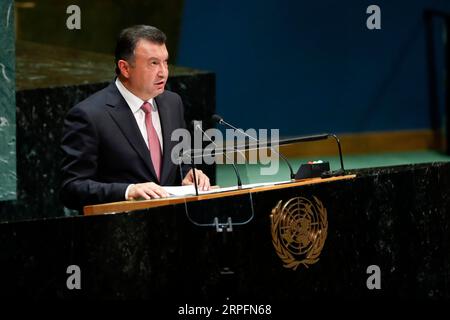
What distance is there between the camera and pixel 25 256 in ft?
10.5

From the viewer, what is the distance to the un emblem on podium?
3590mm

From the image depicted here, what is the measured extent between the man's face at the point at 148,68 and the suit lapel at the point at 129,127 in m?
0.10

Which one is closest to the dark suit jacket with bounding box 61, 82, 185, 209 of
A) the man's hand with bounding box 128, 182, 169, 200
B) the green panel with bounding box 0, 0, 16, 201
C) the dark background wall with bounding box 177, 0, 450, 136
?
the man's hand with bounding box 128, 182, 169, 200

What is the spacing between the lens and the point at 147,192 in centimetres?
363

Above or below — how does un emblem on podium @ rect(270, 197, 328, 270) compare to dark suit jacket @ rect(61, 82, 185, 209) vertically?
below

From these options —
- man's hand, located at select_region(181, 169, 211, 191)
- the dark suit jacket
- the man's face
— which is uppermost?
the man's face

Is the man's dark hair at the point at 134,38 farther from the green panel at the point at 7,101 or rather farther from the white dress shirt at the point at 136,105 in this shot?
the green panel at the point at 7,101

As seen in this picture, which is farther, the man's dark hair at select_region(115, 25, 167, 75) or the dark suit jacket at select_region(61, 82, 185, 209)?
the man's dark hair at select_region(115, 25, 167, 75)

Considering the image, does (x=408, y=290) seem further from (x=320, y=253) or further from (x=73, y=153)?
(x=73, y=153)

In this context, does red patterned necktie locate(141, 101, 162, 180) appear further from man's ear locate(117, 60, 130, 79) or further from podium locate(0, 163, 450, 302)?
podium locate(0, 163, 450, 302)

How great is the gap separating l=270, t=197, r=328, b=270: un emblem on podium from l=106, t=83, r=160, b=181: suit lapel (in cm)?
70

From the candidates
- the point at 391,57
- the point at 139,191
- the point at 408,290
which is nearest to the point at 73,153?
the point at 139,191

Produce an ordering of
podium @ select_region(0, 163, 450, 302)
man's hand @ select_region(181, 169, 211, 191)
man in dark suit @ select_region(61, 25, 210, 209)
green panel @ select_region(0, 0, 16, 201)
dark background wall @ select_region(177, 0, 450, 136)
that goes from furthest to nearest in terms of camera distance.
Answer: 1. dark background wall @ select_region(177, 0, 450, 136)
2. green panel @ select_region(0, 0, 16, 201)
3. man in dark suit @ select_region(61, 25, 210, 209)
4. man's hand @ select_region(181, 169, 211, 191)
5. podium @ select_region(0, 163, 450, 302)

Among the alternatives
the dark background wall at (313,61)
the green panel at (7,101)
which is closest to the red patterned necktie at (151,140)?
the green panel at (7,101)
